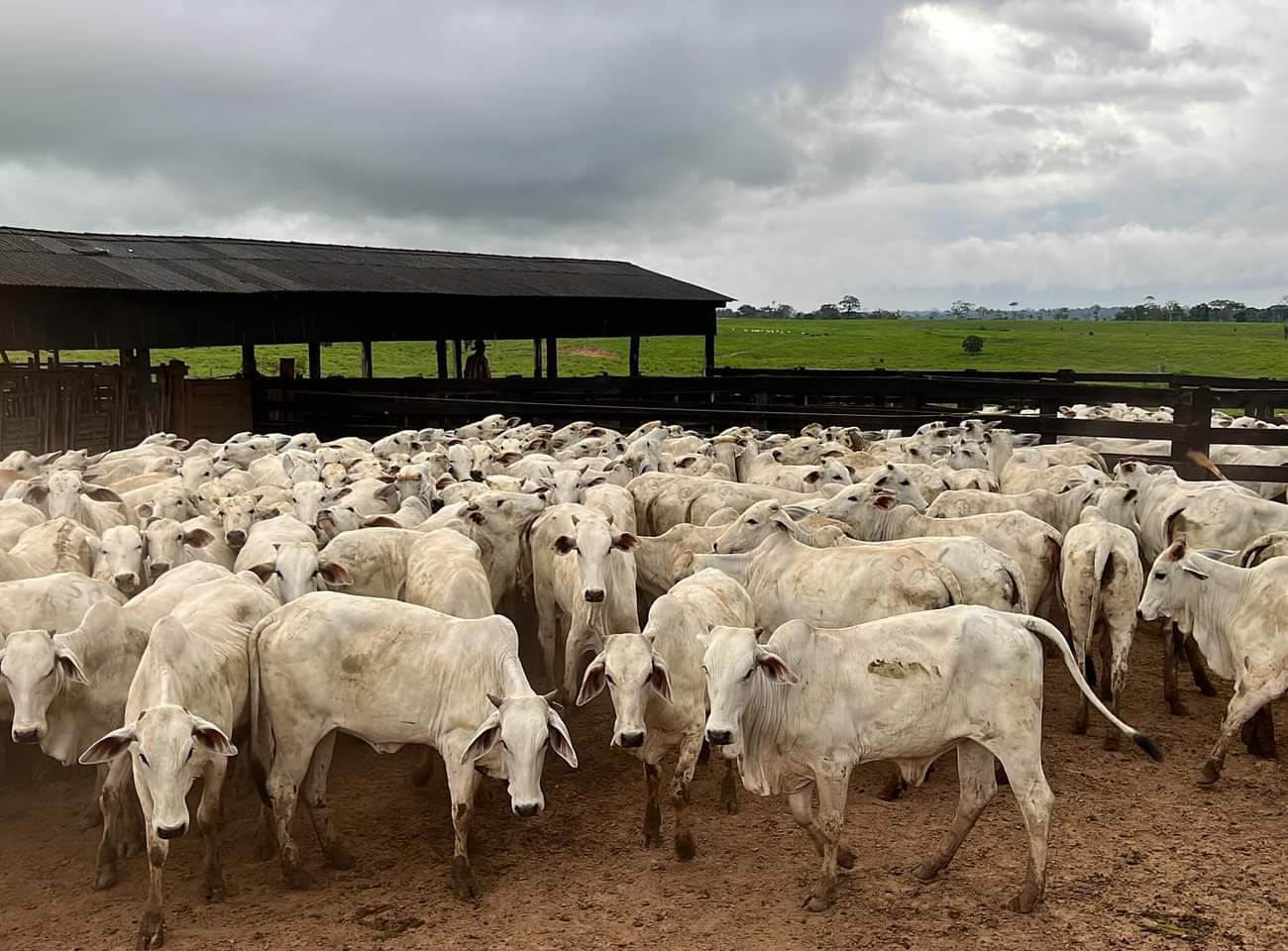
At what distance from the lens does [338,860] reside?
684 cm

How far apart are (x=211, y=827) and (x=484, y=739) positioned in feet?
5.65

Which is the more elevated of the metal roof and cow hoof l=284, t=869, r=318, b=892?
the metal roof

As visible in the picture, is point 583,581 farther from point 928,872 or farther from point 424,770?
point 928,872

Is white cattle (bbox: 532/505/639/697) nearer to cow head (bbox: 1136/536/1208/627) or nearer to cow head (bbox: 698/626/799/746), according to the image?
cow head (bbox: 698/626/799/746)

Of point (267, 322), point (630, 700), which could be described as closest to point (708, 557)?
point (630, 700)

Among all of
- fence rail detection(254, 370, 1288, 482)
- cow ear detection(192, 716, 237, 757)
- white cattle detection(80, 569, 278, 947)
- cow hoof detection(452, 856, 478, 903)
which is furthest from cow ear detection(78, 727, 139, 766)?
fence rail detection(254, 370, 1288, 482)

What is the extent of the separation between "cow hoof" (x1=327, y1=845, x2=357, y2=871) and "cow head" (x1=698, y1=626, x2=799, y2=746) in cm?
248

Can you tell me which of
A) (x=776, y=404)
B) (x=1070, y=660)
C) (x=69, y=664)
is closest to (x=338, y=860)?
(x=69, y=664)

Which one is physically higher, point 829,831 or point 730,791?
point 829,831

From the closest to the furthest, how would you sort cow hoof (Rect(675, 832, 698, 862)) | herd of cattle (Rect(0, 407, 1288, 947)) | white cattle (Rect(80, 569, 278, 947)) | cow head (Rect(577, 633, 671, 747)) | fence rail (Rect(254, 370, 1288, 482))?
1. white cattle (Rect(80, 569, 278, 947))
2. herd of cattle (Rect(0, 407, 1288, 947))
3. cow head (Rect(577, 633, 671, 747))
4. cow hoof (Rect(675, 832, 698, 862))
5. fence rail (Rect(254, 370, 1288, 482))

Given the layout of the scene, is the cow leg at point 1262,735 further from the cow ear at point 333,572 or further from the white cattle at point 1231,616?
the cow ear at point 333,572

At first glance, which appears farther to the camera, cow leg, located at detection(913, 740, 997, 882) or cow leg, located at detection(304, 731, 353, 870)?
cow leg, located at detection(304, 731, 353, 870)

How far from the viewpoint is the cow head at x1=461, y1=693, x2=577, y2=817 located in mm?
6086

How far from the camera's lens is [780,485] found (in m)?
13.4
